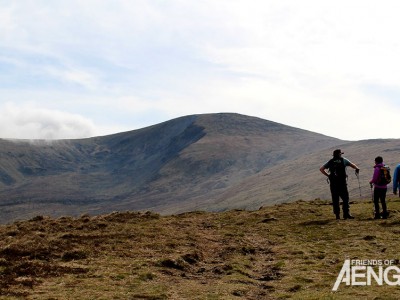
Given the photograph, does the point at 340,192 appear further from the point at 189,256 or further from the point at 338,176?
the point at 189,256

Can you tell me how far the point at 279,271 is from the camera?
16.6m

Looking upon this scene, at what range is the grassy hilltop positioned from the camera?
1363 cm

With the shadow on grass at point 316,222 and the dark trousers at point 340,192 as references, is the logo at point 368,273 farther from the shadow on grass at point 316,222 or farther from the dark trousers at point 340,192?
the dark trousers at point 340,192

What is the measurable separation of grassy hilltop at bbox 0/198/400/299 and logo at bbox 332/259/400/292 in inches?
12.7

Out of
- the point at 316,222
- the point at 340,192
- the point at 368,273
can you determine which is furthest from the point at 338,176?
the point at 368,273

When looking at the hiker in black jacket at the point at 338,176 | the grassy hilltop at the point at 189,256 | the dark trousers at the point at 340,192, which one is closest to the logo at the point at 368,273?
the grassy hilltop at the point at 189,256

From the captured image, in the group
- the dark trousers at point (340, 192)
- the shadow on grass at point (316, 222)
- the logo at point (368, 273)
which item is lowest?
the logo at point (368, 273)

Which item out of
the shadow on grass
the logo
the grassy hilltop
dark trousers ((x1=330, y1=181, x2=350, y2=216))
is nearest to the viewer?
the grassy hilltop

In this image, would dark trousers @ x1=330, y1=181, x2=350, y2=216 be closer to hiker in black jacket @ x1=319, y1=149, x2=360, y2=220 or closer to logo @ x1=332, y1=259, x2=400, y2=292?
hiker in black jacket @ x1=319, y1=149, x2=360, y2=220

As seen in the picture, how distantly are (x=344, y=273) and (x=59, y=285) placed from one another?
9.41m

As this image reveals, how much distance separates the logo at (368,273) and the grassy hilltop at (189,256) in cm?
32

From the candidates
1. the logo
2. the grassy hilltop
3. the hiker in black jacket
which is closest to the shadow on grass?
the grassy hilltop

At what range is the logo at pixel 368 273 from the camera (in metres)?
14.2

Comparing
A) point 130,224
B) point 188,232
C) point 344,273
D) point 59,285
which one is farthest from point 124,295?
point 130,224
